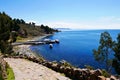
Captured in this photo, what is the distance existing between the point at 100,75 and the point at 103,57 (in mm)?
36467

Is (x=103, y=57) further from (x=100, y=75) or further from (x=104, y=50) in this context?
(x=100, y=75)

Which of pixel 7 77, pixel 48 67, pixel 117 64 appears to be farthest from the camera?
pixel 117 64

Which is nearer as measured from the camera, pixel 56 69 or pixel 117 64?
pixel 56 69

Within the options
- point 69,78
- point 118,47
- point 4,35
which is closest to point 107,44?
point 118,47

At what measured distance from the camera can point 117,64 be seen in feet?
135

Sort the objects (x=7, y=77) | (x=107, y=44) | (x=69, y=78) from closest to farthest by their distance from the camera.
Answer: (x=7, y=77)
(x=69, y=78)
(x=107, y=44)

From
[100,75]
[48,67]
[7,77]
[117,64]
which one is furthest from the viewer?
[117,64]

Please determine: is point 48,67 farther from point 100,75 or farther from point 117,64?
point 117,64

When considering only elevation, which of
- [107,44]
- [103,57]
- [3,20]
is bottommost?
[103,57]

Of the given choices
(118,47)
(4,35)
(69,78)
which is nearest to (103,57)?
(118,47)

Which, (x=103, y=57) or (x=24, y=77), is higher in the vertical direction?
(x=24, y=77)

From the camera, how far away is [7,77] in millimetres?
15102

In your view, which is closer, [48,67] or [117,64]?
[48,67]

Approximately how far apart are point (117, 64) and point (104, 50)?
849cm
